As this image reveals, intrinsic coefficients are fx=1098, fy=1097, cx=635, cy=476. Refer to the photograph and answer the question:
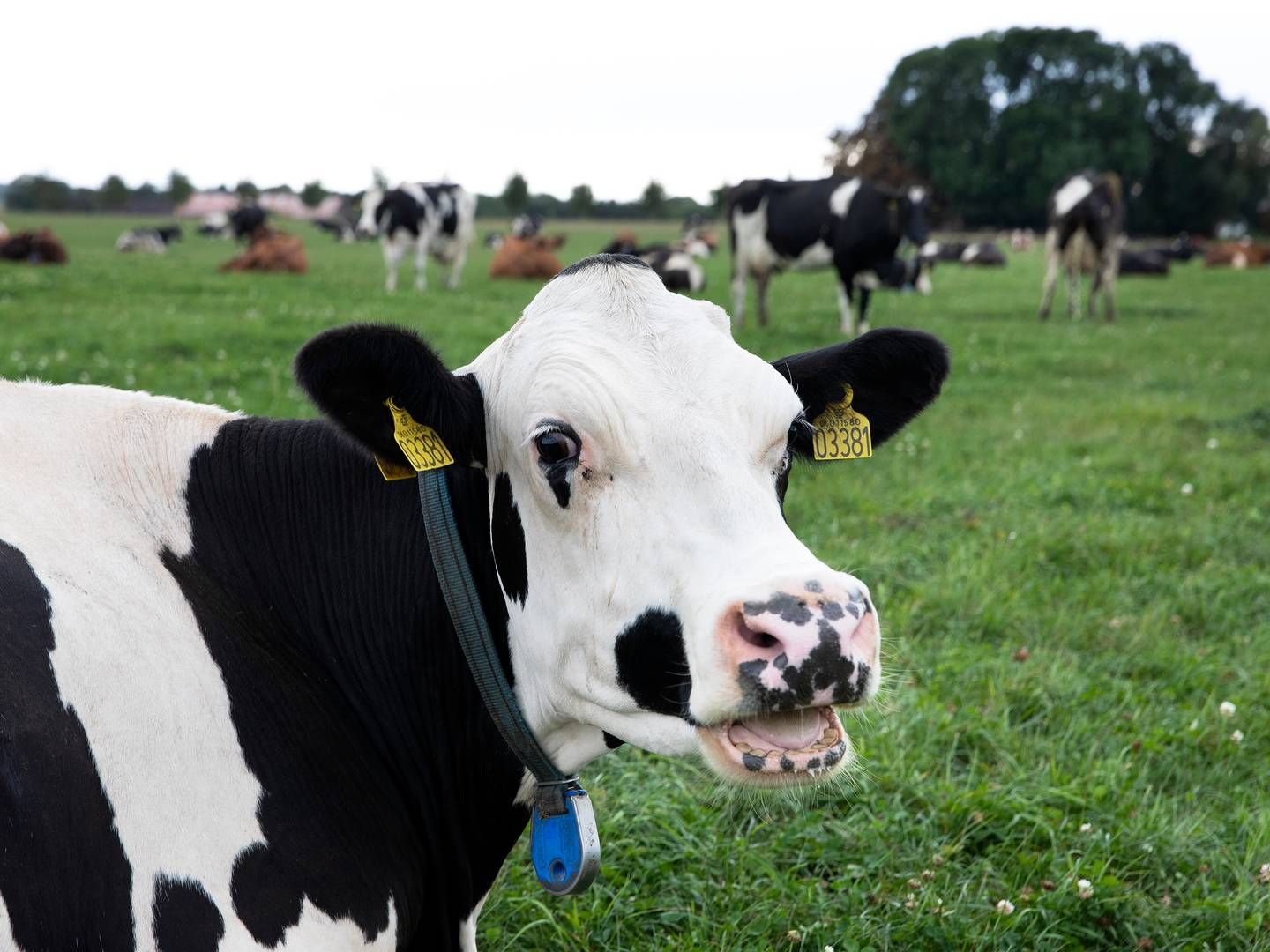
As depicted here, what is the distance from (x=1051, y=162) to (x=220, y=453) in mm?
77839

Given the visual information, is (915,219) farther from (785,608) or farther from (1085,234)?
(785,608)

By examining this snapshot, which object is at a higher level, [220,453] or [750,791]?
[220,453]

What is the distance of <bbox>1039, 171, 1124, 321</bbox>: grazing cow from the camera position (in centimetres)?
1777

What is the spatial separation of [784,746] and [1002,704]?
2.58 meters

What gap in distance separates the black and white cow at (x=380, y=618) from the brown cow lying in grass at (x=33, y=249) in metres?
22.3

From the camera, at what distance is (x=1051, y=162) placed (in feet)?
237

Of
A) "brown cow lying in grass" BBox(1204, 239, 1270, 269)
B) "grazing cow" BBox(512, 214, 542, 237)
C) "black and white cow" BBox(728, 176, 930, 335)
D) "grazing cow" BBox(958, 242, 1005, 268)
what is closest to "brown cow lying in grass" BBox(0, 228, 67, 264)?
"black and white cow" BBox(728, 176, 930, 335)

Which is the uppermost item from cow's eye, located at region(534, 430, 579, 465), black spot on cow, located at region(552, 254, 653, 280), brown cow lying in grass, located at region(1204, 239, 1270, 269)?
brown cow lying in grass, located at region(1204, 239, 1270, 269)

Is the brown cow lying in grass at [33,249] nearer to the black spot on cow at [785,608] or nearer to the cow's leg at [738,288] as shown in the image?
the cow's leg at [738,288]

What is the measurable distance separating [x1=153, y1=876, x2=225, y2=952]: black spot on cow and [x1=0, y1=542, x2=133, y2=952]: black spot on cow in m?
0.05

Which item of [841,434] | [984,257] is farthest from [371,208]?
[984,257]

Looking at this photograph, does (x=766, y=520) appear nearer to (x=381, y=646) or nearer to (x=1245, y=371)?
(x=381, y=646)

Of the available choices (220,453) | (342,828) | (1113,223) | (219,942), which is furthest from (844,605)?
(1113,223)

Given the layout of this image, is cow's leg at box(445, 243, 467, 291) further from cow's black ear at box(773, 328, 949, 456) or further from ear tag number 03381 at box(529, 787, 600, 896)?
ear tag number 03381 at box(529, 787, 600, 896)
